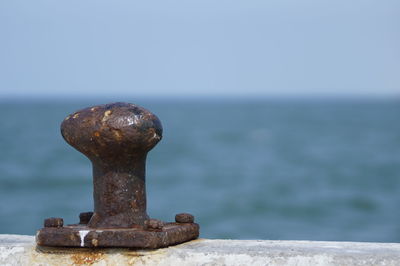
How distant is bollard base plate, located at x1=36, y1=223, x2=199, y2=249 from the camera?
2.05 metres

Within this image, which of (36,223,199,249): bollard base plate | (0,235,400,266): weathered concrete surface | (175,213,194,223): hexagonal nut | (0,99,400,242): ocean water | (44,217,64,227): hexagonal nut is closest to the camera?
(0,235,400,266): weathered concrete surface

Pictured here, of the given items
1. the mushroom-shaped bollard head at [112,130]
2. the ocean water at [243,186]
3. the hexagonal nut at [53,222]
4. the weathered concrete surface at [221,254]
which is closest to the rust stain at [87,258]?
the weathered concrete surface at [221,254]

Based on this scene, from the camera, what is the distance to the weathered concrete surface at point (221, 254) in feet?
6.36

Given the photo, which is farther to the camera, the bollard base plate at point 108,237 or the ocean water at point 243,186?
the ocean water at point 243,186

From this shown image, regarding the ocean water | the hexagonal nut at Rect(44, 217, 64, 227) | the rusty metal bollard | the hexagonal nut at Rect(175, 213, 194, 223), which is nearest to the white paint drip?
the rusty metal bollard

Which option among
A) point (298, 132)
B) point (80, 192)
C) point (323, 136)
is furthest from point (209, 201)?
point (298, 132)

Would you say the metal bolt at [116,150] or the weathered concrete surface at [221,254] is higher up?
the metal bolt at [116,150]

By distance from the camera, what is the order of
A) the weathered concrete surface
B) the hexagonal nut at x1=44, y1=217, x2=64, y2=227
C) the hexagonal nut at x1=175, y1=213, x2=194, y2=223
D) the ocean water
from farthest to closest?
the ocean water < the hexagonal nut at x1=175, y1=213, x2=194, y2=223 < the hexagonal nut at x1=44, y1=217, x2=64, y2=227 < the weathered concrete surface

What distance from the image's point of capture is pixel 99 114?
2.12 meters

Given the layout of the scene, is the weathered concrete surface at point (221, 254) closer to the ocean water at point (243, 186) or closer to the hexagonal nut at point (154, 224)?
the hexagonal nut at point (154, 224)

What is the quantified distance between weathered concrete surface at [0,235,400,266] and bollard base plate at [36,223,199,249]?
0.02 metres

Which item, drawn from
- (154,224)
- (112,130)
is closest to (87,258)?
(154,224)

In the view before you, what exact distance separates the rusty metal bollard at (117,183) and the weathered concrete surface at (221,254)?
2 cm

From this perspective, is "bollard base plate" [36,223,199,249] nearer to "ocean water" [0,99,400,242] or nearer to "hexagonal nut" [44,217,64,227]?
"hexagonal nut" [44,217,64,227]
